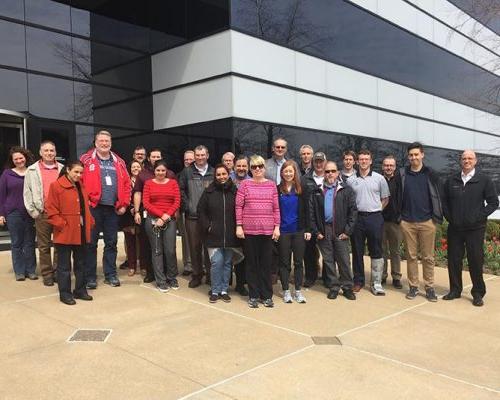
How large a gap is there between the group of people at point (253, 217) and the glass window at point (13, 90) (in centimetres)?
424

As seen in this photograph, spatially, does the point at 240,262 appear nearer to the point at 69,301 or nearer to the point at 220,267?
the point at 220,267

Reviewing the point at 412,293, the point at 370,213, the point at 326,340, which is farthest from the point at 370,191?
the point at 326,340

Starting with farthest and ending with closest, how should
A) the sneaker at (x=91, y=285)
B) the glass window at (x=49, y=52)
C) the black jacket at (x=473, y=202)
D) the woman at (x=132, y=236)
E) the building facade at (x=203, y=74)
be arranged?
1. the glass window at (x=49, y=52)
2. the building facade at (x=203, y=74)
3. the woman at (x=132, y=236)
4. the sneaker at (x=91, y=285)
5. the black jacket at (x=473, y=202)

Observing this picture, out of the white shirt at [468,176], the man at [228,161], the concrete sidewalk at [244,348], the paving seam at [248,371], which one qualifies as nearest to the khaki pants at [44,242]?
the concrete sidewalk at [244,348]

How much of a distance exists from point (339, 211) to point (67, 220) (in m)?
3.31

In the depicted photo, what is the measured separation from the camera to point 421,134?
16.3 metres

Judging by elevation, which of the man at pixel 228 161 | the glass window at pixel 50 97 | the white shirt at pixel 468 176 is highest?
the glass window at pixel 50 97

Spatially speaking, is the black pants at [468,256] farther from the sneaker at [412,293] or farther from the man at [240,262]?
the man at [240,262]

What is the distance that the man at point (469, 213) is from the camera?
577 cm

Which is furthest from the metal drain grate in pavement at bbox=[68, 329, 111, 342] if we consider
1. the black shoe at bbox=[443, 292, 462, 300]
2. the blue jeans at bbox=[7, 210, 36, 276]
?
the black shoe at bbox=[443, 292, 462, 300]

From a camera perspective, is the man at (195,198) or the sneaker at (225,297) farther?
the man at (195,198)

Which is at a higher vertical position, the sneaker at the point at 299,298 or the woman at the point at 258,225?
the woman at the point at 258,225

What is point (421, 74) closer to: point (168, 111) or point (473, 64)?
point (473, 64)

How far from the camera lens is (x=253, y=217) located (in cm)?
554
